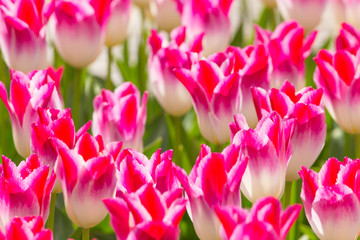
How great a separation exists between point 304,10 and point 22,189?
Answer: 1068 millimetres

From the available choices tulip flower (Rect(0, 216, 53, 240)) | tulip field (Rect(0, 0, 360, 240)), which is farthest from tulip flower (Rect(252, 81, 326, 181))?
tulip flower (Rect(0, 216, 53, 240))

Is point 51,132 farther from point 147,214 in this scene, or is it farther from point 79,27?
point 79,27

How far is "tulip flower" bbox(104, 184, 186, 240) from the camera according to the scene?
2.66ft

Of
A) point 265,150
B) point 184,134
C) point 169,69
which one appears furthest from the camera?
point 184,134

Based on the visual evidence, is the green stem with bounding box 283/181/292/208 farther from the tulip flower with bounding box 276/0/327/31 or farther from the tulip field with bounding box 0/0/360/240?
the tulip flower with bounding box 276/0/327/31

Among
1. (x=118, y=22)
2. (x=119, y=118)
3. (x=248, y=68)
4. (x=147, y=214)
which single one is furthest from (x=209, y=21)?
(x=147, y=214)

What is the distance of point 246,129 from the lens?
1067mm

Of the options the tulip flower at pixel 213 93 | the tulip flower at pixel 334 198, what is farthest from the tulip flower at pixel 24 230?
the tulip flower at pixel 213 93

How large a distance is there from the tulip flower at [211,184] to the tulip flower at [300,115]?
0.65ft

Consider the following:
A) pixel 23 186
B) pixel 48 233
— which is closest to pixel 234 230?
pixel 48 233

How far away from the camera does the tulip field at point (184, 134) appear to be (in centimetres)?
94

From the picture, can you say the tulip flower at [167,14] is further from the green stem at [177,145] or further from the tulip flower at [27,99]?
the tulip flower at [27,99]

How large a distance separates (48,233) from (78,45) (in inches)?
32.3

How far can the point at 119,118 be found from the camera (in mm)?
1282
